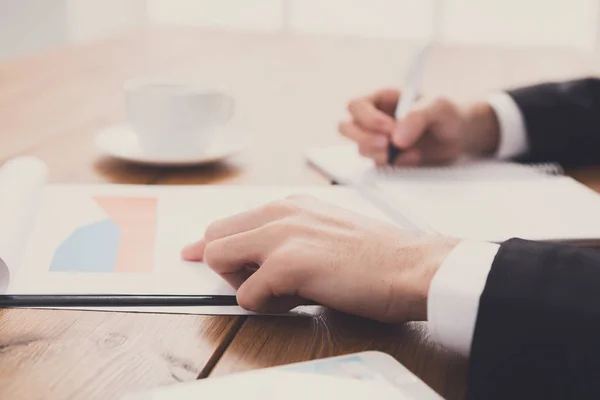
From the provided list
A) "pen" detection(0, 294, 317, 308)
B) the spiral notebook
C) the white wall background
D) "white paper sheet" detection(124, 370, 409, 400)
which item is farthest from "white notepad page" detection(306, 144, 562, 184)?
the white wall background

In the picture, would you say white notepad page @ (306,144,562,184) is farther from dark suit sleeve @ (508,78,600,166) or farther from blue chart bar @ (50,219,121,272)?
blue chart bar @ (50,219,121,272)

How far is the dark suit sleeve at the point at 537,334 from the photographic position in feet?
1.62

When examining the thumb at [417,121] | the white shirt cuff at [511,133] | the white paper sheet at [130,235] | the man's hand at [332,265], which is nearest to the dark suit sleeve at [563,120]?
the white shirt cuff at [511,133]

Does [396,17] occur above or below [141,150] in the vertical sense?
below

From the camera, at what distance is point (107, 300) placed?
1.97 feet

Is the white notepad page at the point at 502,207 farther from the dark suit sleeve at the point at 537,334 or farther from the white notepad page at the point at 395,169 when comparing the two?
the dark suit sleeve at the point at 537,334

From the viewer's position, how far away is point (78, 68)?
1546 millimetres

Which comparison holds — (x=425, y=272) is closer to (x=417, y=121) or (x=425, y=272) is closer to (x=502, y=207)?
(x=502, y=207)

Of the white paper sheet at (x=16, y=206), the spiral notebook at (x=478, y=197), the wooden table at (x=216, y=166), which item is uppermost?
the white paper sheet at (x=16, y=206)

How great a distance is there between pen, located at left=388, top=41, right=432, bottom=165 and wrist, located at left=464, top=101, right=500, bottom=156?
104 millimetres

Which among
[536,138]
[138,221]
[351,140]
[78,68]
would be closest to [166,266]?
[138,221]

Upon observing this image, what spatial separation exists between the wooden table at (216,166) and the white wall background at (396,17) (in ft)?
8.01

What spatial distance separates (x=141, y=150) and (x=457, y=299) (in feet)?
1.91

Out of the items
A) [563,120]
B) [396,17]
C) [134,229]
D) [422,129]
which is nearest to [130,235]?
[134,229]
